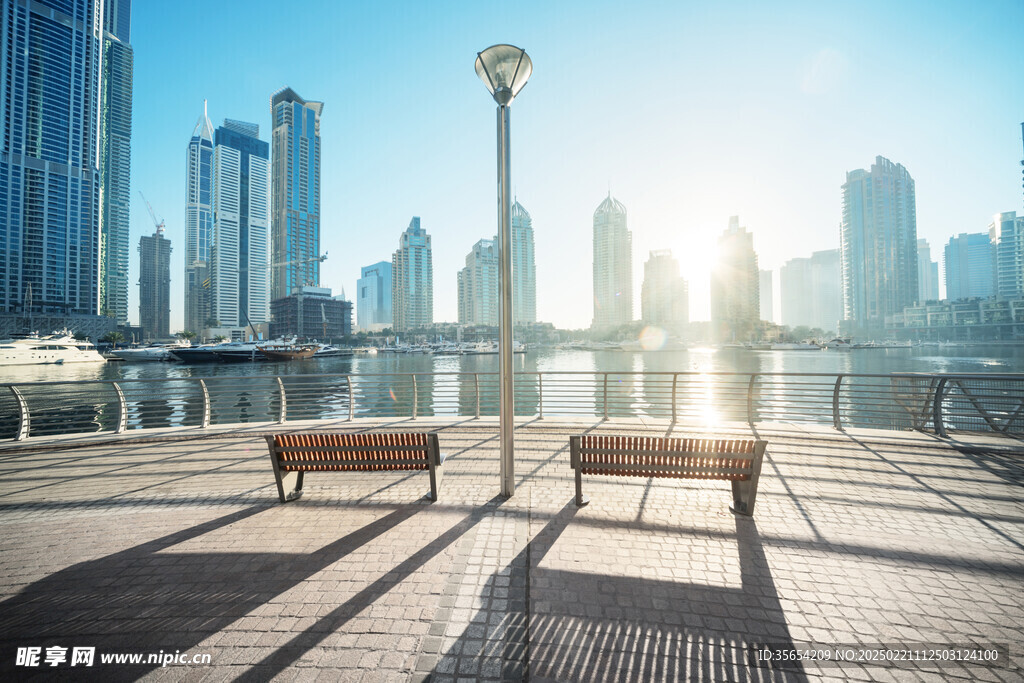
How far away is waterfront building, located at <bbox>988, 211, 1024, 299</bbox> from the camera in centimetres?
8019

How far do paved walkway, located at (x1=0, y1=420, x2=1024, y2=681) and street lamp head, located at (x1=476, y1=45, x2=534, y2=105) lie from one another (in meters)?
5.06

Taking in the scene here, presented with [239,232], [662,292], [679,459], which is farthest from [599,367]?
[239,232]

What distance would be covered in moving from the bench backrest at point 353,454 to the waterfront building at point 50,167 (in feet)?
435

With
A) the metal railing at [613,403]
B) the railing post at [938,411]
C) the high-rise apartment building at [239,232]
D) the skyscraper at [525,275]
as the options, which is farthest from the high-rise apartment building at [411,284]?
the railing post at [938,411]

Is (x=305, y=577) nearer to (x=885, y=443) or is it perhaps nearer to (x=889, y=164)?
(x=885, y=443)

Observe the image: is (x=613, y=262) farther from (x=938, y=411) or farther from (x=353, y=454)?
(x=353, y=454)

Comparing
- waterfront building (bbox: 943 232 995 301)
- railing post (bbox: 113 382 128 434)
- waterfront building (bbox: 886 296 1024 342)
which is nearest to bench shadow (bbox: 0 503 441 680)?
railing post (bbox: 113 382 128 434)

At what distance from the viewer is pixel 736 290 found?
147 m

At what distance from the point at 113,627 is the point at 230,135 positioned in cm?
25546

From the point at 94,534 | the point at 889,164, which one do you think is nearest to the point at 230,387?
the point at 94,534

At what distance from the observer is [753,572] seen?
3254 mm

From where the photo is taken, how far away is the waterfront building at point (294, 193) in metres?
171

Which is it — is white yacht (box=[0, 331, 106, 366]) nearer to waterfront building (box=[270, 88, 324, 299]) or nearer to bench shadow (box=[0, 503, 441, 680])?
bench shadow (box=[0, 503, 441, 680])

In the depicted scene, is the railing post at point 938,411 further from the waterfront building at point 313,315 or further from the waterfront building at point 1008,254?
the waterfront building at point 313,315
